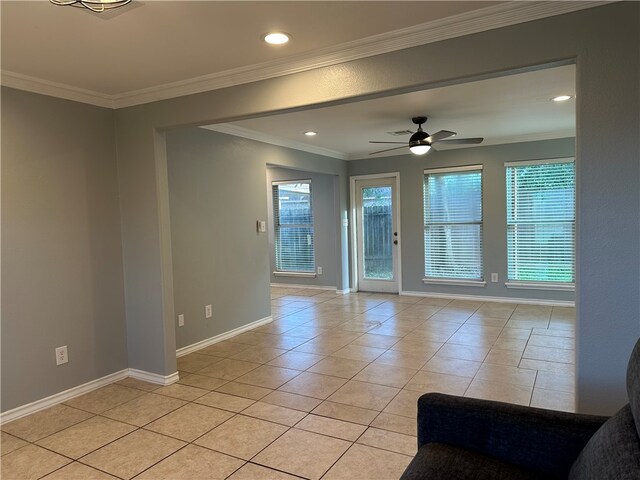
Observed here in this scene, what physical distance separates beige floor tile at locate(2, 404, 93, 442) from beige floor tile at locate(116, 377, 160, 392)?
18.8 inches

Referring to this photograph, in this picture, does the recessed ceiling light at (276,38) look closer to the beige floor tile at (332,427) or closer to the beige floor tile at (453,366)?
the beige floor tile at (332,427)

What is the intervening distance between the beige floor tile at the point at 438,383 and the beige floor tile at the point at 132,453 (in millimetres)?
1735

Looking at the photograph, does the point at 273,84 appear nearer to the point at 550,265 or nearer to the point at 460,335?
the point at 460,335

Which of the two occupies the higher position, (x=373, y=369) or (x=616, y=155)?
(x=616, y=155)

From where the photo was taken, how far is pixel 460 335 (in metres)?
4.62

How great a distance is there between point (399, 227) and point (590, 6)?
508cm

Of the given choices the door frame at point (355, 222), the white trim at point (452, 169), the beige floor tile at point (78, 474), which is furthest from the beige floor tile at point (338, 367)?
the white trim at point (452, 169)

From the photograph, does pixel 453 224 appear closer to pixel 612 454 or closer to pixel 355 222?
pixel 355 222

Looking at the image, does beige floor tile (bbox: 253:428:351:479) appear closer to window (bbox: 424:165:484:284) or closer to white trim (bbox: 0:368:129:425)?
white trim (bbox: 0:368:129:425)

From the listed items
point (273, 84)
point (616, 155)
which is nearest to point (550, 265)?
point (616, 155)

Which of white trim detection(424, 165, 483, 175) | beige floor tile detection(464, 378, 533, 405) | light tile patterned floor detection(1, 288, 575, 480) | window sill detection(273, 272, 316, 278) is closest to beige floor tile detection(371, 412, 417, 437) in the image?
light tile patterned floor detection(1, 288, 575, 480)

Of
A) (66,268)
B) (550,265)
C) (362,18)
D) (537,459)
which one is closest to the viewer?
(537,459)

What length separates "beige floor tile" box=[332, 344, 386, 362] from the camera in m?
4.00

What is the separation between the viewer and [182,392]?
3316mm
